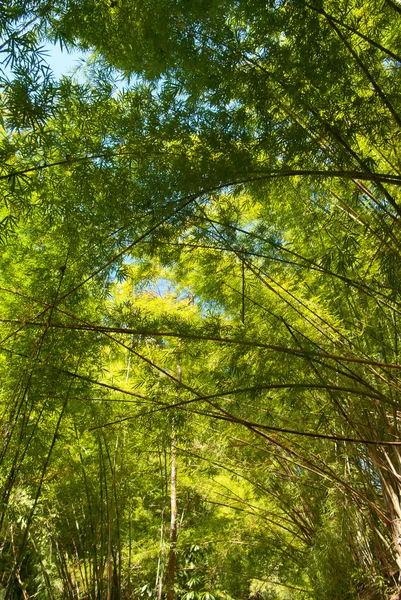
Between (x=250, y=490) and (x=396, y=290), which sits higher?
(x=396, y=290)

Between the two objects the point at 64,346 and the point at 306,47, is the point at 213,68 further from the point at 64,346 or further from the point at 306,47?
the point at 64,346

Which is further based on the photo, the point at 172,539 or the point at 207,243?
the point at 172,539

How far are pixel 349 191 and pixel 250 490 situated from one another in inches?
143

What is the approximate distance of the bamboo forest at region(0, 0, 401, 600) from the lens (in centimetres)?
208

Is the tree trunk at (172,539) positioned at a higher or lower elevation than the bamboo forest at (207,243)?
lower

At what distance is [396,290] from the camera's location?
7.55ft

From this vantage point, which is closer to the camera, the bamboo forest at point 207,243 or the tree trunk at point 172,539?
the bamboo forest at point 207,243

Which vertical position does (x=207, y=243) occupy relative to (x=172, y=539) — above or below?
above

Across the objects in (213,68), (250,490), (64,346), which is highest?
(213,68)

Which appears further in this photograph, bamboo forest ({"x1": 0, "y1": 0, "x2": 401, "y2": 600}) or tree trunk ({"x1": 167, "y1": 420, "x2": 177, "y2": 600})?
tree trunk ({"x1": 167, "y1": 420, "x2": 177, "y2": 600})

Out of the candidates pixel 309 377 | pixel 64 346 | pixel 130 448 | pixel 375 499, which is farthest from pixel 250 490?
pixel 64 346

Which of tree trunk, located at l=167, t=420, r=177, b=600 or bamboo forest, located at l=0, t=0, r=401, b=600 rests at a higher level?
bamboo forest, located at l=0, t=0, r=401, b=600

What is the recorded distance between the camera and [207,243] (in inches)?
112

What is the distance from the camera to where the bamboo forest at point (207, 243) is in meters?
2.08
